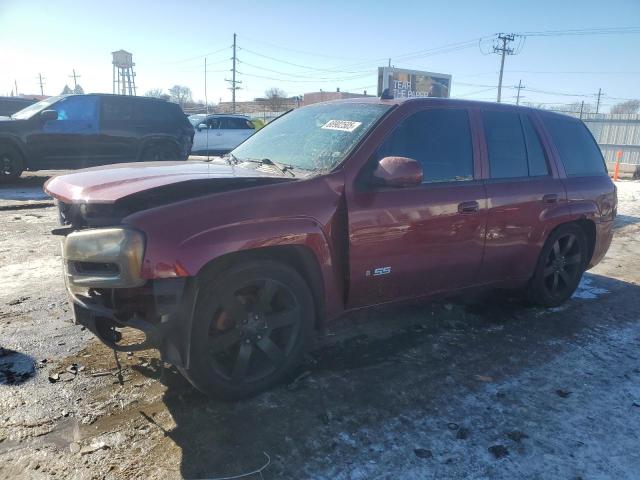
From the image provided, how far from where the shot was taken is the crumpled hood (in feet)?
8.77

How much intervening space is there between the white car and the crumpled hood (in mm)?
13978

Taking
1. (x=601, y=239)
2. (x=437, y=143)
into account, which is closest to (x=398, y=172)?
(x=437, y=143)

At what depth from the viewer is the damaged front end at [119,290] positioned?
2.49m

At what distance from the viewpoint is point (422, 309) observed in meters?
4.59

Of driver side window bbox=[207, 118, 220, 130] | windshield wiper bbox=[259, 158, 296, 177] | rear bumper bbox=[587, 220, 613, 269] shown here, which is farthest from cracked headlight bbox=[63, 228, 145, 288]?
driver side window bbox=[207, 118, 220, 130]

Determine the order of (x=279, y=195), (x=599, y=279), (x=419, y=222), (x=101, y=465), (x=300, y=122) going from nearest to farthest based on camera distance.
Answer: (x=101, y=465) → (x=279, y=195) → (x=419, y=222) → (x=300, y=122) → (x=599, y=279)

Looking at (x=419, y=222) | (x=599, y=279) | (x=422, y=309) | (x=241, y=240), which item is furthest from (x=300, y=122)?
(x=599, y=279)

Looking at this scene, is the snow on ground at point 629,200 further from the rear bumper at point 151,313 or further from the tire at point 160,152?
the rear bumper at point 151,313

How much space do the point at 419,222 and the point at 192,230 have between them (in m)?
1.66

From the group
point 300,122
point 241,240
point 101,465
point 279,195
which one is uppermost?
point 300,122

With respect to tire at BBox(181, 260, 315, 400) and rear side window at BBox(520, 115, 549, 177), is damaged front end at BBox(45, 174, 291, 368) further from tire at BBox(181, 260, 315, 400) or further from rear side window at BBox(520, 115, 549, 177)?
rear side window at BBox(520, 115, 549, 177)

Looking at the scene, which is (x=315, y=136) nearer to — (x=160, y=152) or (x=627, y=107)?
(x=160, y=152)

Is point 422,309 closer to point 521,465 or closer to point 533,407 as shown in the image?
point 533,407

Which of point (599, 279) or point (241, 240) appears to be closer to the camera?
point (241, 240)
